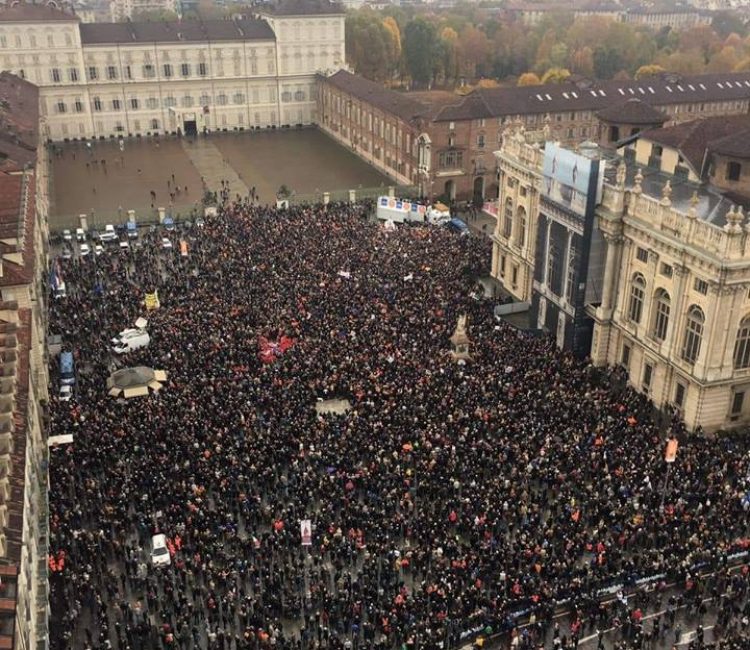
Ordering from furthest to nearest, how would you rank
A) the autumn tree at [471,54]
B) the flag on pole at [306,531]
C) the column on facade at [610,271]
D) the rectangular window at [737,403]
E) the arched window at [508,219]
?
→ the autumn tree at [471,54], the arched window at [508,219], the column on facade at [610,271], the rectangular window at [737,403], the flag on pole at [306,531]

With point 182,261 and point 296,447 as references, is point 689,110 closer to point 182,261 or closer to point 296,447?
point 182,261

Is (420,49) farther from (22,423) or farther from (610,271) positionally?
(22,423)

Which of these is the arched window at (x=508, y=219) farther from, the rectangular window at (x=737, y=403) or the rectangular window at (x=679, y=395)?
the rectangular window at (x=737, y=403)

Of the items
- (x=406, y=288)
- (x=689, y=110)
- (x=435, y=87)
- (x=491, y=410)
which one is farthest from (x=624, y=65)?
(x=491, y=410)

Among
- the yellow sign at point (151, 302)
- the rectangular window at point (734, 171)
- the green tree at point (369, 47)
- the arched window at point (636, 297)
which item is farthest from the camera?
the green tree at point (369, 47)

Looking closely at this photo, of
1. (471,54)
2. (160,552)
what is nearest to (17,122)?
(160,552)

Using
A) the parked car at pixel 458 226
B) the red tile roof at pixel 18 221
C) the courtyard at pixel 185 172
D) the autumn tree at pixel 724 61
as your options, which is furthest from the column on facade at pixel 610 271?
the autumn tree at pixel 724 61
